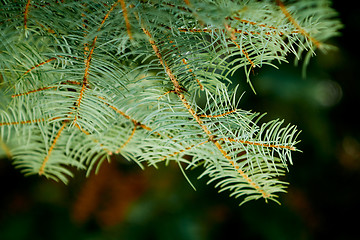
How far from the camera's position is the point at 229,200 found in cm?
102

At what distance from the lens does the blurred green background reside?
0.93 metres

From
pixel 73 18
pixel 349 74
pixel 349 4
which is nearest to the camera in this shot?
pixel 73 18

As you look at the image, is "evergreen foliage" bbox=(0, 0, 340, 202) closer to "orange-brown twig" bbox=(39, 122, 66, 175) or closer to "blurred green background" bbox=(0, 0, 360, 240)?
"orange-brown twig" bbox=(39, 122, 66, 175)

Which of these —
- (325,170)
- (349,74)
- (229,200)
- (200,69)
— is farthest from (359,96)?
(200,69)

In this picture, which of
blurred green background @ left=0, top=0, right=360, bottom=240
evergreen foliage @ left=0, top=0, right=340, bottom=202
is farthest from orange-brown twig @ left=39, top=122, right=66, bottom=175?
blurred green background @ left=0, top=0, right=360, bottom=240

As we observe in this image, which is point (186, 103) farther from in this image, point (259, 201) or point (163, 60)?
point (259, 201)

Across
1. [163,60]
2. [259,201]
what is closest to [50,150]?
[163,60]

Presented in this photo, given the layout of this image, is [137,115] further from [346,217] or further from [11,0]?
[346,217]

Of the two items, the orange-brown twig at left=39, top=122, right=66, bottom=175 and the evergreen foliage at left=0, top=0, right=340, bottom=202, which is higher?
the evergreen foliage at left=0, top=0, right=340, bottom=202

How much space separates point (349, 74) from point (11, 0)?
1.10m

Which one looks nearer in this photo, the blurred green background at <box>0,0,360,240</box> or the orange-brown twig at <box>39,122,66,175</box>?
the orange-brown twig at <box>39,122,66,175</box>

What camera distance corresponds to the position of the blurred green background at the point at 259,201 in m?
0.93

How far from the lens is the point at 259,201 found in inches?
38.6

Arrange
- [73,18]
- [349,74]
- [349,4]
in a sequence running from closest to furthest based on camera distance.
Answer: [73,18]
[349,4]
[349,74]
